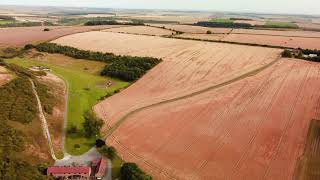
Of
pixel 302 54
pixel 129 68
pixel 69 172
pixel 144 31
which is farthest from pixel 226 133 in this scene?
pixel 144 31

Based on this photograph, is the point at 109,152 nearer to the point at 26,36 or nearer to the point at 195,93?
the point at 195,93

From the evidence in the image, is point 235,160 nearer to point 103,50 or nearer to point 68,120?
point 68,120

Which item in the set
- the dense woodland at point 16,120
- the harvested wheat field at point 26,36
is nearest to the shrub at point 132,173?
the dense woodland at point 16,120

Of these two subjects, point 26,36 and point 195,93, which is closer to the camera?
point 195,93

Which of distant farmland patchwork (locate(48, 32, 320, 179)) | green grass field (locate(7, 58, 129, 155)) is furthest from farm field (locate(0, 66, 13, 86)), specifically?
distant farmland patchwork (locate(48, 32, 320, 179))

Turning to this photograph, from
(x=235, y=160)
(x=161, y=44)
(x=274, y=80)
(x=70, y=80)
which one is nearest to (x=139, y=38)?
(x=161, y=44)

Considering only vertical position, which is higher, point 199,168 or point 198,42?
point 198,42
